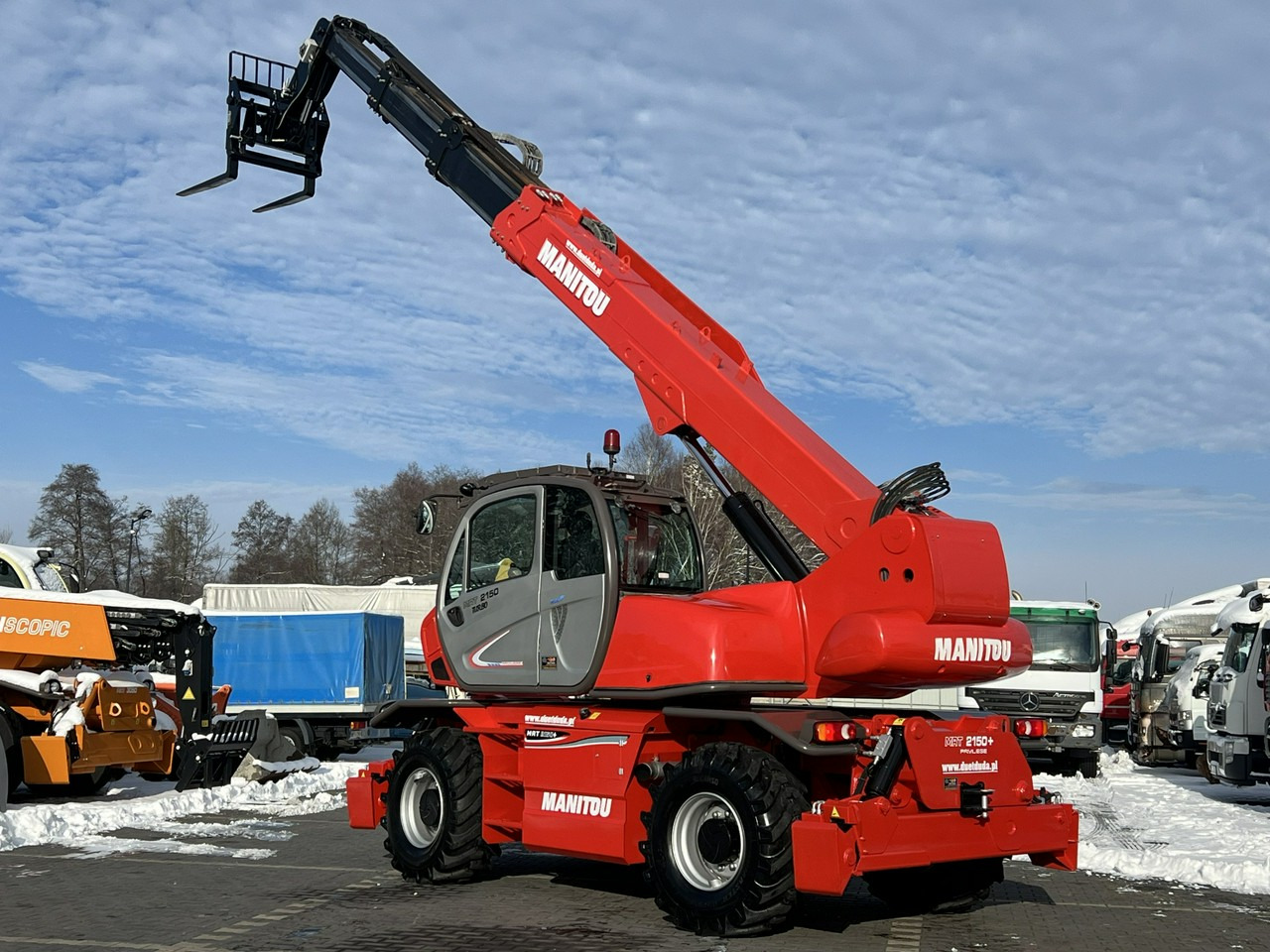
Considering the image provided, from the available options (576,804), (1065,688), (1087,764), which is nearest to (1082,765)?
(1087,764)

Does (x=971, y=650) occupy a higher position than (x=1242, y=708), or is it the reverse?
(x=971, y=650)

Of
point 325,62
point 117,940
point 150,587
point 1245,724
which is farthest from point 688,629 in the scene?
point 150,587

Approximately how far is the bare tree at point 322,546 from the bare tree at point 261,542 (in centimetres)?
91

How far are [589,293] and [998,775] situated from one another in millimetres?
4807

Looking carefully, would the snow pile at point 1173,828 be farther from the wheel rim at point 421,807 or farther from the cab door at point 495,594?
the wheel rim at point 421,807

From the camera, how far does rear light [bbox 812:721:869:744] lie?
8.45m

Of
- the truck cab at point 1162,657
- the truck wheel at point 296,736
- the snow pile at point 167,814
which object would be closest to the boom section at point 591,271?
the snow pile at point 167,814

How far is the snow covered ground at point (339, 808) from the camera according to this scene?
1169 centimetres

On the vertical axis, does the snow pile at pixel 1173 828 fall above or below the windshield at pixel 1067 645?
below

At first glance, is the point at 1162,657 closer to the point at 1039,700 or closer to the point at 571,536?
the point at 1039,700

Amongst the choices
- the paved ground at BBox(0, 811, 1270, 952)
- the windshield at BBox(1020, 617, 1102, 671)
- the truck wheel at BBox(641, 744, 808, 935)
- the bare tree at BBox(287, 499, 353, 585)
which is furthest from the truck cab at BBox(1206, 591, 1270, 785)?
the bare tree at BBox(287, 499, 353, 585)

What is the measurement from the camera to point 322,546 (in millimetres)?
99750

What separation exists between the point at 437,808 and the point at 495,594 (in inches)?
70.8

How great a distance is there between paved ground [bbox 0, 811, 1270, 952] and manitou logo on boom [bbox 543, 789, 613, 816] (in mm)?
666
